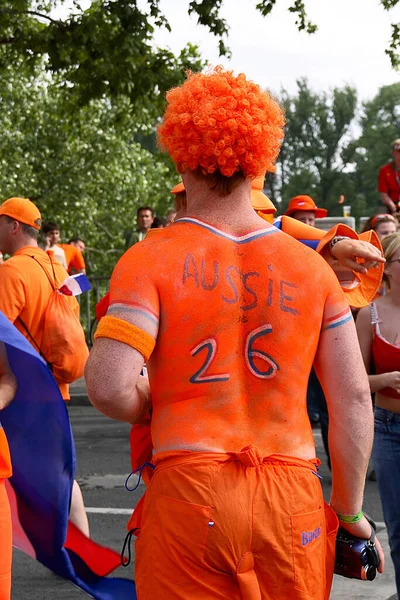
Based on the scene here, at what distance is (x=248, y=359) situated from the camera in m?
2.57

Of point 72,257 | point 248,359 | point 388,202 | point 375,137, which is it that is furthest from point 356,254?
point 375,137

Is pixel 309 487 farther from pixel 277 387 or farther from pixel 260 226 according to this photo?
pixel 260 226

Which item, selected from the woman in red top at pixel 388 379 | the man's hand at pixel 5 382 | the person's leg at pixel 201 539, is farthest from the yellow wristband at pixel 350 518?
the woman in red top at pixel 388 379

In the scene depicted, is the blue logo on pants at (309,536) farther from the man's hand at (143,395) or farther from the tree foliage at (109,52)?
the tree foliage at (109,52)

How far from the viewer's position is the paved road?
5266mm

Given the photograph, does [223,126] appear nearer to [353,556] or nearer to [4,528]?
[353,556]

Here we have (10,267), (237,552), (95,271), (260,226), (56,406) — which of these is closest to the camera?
(237,552)

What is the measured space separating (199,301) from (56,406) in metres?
1.53

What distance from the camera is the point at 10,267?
5.57 meters

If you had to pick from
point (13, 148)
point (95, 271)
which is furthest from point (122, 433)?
point (95, 271)

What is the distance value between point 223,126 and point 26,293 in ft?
10.3

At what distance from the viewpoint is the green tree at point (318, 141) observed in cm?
7819

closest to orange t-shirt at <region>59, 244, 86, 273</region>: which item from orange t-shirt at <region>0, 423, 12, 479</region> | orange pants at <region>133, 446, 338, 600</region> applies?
orange t-shirt at <region>0, 423, 12, 479</region>

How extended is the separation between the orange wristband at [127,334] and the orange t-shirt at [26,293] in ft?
9.89
